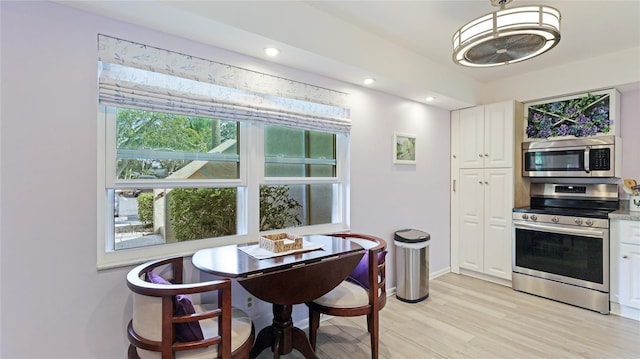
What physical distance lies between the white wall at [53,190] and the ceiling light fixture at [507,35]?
6.06 feet

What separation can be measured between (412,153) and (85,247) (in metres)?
3.06

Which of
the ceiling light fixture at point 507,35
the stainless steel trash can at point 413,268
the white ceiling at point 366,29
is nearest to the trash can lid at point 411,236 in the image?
the stainless steel trash can at point 413,268

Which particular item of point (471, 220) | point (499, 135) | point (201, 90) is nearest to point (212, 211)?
point (201, 90)

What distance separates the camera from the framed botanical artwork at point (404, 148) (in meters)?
3.31

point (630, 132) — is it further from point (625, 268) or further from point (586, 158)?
point (625, 268)

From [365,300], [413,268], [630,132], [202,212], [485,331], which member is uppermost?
[630,132]

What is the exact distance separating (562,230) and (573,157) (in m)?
0.81

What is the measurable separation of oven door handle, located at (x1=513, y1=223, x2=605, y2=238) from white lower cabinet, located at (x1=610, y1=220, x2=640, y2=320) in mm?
116

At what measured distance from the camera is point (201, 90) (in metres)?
2.09

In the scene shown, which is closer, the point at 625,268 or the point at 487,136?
the point at 625,268

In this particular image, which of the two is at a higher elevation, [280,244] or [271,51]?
[271,51]

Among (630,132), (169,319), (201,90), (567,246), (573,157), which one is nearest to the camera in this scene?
(169,319)

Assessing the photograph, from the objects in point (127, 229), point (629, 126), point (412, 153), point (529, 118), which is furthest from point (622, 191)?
point (127, 229)

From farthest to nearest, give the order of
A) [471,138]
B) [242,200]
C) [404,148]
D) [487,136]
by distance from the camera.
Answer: [471,138] → [487,136] → [404,148] → [242,200]
